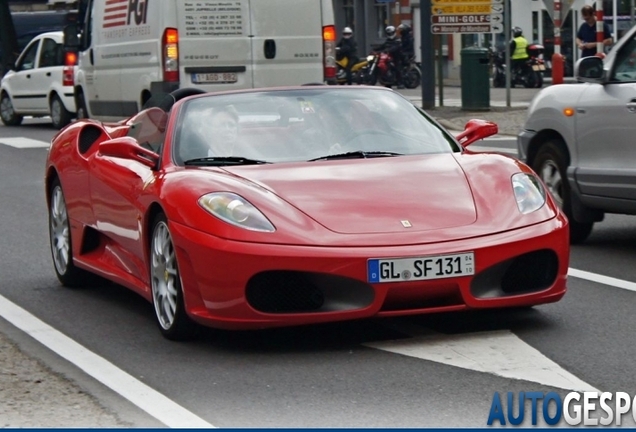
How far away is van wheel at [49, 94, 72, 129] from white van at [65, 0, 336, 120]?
6325 millimetres

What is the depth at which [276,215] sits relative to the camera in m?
6.93

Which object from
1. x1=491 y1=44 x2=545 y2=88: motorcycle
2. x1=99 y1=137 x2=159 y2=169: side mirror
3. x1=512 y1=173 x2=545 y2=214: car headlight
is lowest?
x1=491 y1=44 x2=545 y2=88: motorcycle

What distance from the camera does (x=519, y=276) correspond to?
7.21m

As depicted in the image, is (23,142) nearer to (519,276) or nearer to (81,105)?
(81,105)

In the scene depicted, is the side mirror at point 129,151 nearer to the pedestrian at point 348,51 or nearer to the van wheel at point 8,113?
the van wheel at point 8,113

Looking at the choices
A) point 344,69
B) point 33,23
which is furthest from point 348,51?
point 33,23

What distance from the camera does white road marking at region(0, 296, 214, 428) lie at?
5695mm

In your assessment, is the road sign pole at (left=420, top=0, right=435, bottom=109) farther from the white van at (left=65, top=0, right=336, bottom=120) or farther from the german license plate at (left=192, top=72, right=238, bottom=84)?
the german license plate at (left=192, top=72, right=238, bottom=84)

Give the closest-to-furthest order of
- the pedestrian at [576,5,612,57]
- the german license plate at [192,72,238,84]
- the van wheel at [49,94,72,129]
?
the german license plate at [192,72,238,84]
the van wheel at [49,94,72,129]
the pedestrian at [576,5,612,57]

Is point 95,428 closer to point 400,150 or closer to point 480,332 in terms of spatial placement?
point 480,332

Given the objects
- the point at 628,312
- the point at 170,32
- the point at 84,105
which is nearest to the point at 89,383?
the point at 628,312

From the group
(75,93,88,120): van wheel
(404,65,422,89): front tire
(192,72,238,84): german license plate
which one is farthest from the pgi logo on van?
(404,65,422,89): front tire

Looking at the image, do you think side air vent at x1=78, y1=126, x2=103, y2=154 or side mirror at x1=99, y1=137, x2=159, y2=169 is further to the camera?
side air vent at x1=78, y1=126, x2=103, y2=154

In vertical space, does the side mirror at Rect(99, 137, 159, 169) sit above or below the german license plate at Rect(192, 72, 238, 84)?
above
